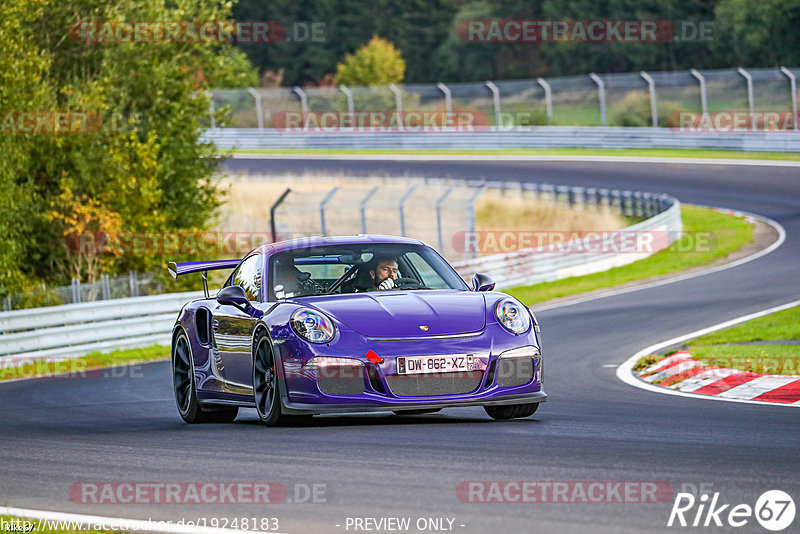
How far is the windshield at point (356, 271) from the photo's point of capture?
9.58 meters

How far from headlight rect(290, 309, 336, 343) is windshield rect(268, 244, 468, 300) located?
0.80 m

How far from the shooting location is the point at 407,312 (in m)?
8.72

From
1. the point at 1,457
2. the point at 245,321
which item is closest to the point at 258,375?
the point at 245,321

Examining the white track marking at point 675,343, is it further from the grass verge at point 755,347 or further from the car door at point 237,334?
the car door at point 237,334

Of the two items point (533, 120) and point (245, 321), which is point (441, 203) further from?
point (533, 120)

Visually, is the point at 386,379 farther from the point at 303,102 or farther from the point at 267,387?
the point at 303,102

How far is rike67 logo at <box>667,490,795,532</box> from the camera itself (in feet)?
17.0

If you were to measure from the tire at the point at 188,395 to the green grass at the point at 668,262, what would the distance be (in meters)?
12.4

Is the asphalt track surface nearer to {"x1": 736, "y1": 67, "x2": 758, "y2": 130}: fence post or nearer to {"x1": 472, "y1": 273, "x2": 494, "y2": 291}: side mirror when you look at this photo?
{"x1": 472, "y1": 273, "x2": 494, "y2": 291}: side mirror
